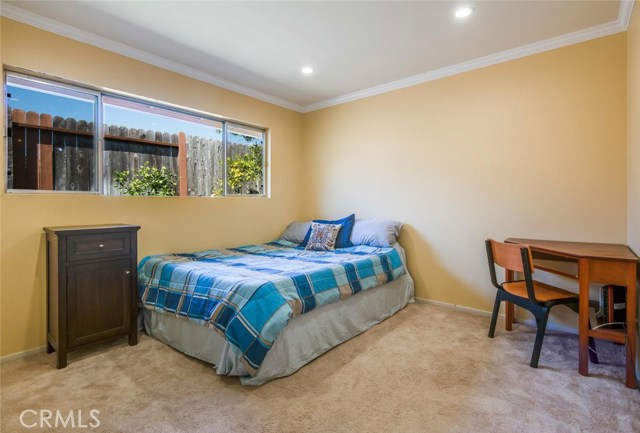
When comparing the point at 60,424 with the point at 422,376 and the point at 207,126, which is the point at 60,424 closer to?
the point at 422,376

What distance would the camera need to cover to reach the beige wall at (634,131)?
79.4 inches

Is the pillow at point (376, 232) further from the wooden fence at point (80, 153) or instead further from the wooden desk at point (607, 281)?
the wooden fence at point (80, 153)

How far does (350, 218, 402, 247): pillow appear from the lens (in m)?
3.42

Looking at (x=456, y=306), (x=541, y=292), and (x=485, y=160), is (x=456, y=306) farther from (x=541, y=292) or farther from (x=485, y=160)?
(x=485, y=160)

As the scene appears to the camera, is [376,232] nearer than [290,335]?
No

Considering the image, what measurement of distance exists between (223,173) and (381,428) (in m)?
3.01

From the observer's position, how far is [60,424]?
155 centimetres

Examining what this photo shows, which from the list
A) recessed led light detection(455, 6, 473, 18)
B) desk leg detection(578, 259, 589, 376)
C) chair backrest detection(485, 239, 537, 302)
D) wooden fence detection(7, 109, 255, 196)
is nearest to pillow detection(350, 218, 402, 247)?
chair backrest detection(485, 239, 537, 302)

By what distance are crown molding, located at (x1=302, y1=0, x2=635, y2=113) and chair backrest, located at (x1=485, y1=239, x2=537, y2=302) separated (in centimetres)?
178

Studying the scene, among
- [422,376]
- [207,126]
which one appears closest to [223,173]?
[207,126]

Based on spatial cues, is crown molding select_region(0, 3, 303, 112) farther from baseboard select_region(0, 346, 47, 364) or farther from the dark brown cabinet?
baseboard select_region(0, 346, 47, 364)

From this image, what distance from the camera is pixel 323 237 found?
3.60 meters

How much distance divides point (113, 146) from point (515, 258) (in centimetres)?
341

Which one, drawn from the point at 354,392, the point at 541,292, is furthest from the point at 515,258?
the point at 354,392
